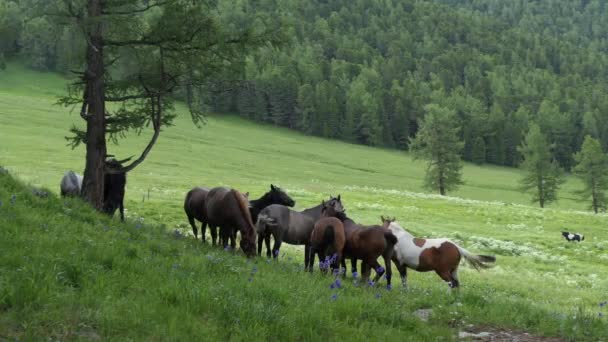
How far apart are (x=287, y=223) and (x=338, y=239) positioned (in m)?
3.12

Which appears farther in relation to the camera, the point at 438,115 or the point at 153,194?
the point at 438,115

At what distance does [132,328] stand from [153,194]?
33.9 m

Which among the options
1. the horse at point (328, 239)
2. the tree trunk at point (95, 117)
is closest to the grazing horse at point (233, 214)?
the horse at point (328, 239)

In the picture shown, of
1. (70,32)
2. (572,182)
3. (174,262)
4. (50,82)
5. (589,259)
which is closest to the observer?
(174,262)

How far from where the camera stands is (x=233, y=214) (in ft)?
48.7

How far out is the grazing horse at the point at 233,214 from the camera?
14234mm

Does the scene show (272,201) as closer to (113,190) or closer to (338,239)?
(113,190)

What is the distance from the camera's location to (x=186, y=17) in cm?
1527

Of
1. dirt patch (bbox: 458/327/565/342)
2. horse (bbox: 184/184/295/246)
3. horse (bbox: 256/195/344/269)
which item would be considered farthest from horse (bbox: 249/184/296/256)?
dirt patch (bbox: 458/327/565/342)

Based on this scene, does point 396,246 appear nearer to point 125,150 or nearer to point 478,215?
point 478,215

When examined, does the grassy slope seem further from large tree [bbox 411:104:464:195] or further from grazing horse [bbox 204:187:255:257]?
large tree [bbox 411:104:464:195]

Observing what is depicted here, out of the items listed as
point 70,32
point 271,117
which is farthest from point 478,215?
point 271,117

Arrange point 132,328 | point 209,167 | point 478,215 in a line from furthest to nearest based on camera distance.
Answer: point 209,167 → point 478,215 → point 132,328

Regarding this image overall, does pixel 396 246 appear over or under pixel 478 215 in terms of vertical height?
over
